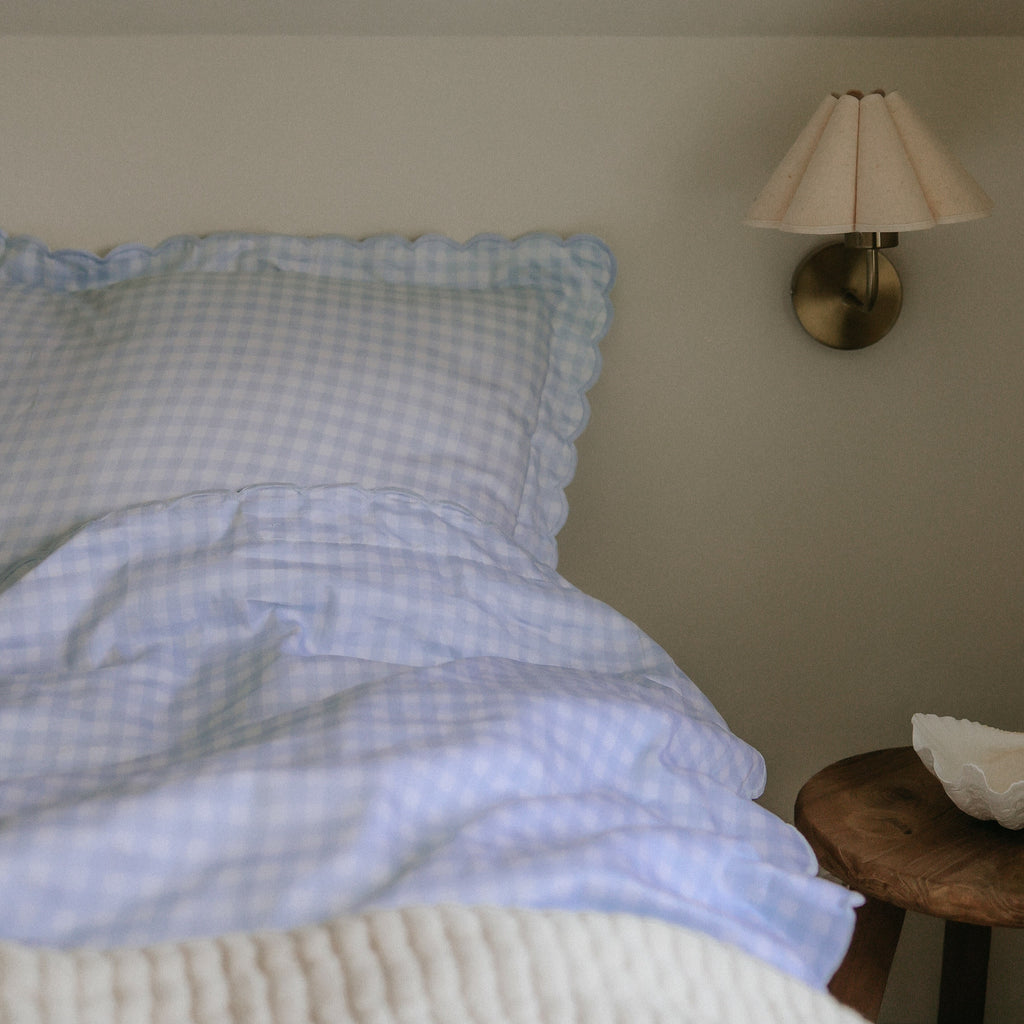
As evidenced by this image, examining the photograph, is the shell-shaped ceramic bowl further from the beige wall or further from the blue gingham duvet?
the beige wall

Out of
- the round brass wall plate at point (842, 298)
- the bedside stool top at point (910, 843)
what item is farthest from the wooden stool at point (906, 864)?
the round brass wall plate at point (842, 298)

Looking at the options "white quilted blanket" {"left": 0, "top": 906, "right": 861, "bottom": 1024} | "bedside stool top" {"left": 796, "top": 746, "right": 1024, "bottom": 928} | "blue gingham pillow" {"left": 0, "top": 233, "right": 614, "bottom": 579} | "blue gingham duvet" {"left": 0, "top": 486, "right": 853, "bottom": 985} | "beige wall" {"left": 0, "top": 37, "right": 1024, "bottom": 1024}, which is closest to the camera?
"white quilted blanket" {"left": 0, "top": 906, "right": 861, "bottom": 1024}

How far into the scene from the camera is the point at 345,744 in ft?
2.24

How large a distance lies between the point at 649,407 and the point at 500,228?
1.11 ft

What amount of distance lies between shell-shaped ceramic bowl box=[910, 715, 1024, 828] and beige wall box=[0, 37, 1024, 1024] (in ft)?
1.31

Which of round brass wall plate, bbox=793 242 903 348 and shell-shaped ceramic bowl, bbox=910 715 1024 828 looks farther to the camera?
round brass wall plate, bbox=793 242 903 348

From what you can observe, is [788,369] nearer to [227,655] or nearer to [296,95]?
[296,95]

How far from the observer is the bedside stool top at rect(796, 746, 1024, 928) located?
0.98m

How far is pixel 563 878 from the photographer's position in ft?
1.90

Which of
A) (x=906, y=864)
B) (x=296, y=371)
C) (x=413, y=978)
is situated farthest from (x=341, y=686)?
(x=906, y=864)

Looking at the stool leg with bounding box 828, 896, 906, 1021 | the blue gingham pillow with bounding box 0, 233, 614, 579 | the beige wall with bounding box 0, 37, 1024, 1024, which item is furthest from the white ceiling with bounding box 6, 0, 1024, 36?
the stool leg with bounding box 828, 896, 906, 1021

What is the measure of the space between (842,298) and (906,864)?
774 millimetres

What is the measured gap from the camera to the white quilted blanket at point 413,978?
0.47 meters

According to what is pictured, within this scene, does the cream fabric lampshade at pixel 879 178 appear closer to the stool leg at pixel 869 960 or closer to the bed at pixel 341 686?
the bed at pixel 341 686
